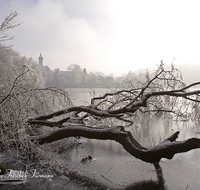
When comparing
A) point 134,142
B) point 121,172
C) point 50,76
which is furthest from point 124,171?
point 50,76

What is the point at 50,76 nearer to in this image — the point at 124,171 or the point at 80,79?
the point at 80,79

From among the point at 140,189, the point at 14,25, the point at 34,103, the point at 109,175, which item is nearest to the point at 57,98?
the point at 34,103

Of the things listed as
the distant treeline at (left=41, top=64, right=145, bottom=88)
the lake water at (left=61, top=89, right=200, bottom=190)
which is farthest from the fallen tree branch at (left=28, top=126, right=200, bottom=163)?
the distant treeline at (left=41, top=64, right=145, bottom=88)

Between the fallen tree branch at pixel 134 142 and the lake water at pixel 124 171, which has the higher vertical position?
the fallen tree branch at pixel 134 142

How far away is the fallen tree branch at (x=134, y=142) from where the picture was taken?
12.8ft

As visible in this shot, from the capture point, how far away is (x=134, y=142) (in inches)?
177

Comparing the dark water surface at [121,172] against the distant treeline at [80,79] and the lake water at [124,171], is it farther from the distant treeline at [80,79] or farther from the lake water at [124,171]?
the distant treeline at [80,79]

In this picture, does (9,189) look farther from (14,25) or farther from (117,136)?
(14,25)

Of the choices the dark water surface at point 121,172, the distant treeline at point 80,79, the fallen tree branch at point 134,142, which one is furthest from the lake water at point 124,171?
the distant treeline at point 80,79

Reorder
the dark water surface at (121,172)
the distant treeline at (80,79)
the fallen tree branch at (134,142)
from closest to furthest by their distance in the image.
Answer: the dark water surface at (121,172)
the fallen tree branch at (134,142)
the distant treeline at (80,79)

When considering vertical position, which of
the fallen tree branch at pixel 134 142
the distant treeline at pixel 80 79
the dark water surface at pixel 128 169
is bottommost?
the dark water surface at pixel 128 169

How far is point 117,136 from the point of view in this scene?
14.6 feet

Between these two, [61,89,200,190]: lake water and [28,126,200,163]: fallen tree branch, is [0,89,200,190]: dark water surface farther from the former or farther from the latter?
[28,126,200,163]: fallen tree branch

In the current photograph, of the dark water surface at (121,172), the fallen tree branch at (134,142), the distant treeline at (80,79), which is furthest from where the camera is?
the distant treeline at (80,79)
